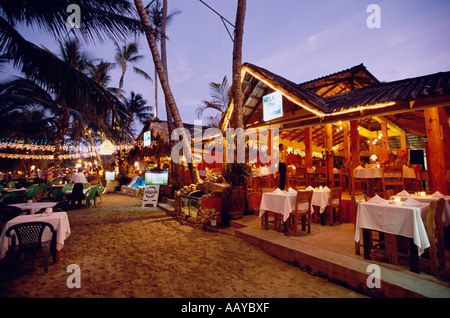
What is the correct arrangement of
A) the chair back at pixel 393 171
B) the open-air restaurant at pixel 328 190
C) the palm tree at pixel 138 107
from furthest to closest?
the palm tree at pixel 138 107 → the chair back at pixel 393 171 → the open-air restaurant at pixel 328 190

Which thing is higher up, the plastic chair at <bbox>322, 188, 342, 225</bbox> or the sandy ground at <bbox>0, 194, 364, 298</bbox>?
the plastic chair at <bbox>322, 188, 342, 225</bbox>

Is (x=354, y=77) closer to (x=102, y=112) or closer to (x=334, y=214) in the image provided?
(x=334, y=214)

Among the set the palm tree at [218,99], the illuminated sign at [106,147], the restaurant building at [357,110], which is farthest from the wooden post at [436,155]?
the illuminated sign at [106,147]

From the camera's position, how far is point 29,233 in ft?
12.2

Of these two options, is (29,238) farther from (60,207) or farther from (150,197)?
(150,197)

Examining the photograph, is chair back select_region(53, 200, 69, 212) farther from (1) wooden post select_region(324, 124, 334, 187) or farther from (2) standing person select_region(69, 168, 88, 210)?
(1) wooden post select_region(324, 124, 334, 187)

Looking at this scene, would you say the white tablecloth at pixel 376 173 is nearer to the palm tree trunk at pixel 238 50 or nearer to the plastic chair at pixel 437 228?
the plastic chair at pixel 437 228

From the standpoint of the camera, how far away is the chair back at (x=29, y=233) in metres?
3.61

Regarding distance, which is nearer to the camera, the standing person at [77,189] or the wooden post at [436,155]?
the wooden post at [436,155]

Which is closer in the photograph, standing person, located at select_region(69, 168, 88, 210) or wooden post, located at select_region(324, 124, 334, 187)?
wooden post, located at select_region(324, 124, 334, 187)

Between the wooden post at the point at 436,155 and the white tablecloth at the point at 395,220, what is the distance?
306 cm

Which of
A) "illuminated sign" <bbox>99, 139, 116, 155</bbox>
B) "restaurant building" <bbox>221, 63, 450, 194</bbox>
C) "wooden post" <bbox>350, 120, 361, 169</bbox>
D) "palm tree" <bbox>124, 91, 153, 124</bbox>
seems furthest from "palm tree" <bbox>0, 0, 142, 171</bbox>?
"palm tree" <bbox>124, 91, 153, 124</bbox>

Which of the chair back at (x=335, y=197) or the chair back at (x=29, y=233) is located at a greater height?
the chair back at (x=335, y=197)
